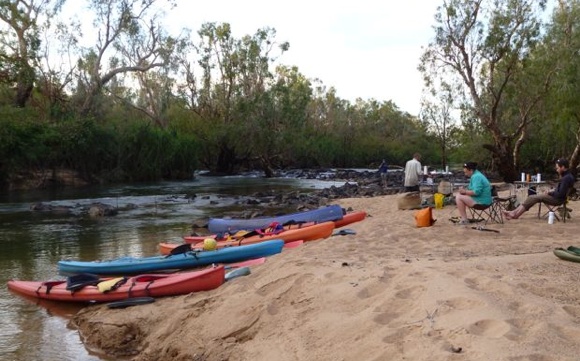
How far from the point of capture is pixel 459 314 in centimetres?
389

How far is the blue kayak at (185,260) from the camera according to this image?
26.8 feet

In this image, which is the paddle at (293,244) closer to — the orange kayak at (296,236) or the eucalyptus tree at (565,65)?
the orange kayak at (296,236)

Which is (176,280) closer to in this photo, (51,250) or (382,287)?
(382,287)

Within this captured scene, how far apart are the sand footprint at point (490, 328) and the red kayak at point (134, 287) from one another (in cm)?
351

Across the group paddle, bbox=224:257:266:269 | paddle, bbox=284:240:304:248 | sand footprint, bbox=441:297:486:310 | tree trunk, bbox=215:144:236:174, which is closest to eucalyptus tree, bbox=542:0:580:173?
paddle, bbox=284:240:304:248

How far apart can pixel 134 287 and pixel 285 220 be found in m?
5.09

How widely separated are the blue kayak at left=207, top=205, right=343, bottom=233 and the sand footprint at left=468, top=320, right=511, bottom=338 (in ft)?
23.5

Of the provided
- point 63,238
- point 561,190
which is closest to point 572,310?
point 561,190

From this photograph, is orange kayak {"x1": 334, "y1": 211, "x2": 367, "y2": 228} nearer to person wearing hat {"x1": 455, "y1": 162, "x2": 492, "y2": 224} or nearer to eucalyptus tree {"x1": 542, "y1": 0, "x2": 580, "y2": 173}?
person wearing hat {"x1": 455, "y1": 162, "x2": 492, "y2": 224}

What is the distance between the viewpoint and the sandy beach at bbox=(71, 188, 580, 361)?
11.7 ft

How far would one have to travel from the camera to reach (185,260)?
816cm

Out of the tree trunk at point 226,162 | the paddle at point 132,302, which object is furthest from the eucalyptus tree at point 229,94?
the paddle at point 132,302

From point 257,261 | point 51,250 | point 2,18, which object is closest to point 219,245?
point 257,261

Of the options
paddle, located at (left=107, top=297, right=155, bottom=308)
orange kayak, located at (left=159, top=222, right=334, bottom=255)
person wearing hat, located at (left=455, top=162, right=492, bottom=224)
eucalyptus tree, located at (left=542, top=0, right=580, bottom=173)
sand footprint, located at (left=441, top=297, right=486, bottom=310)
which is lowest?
paddle, located at (left=107, top=297, right=155, bottom=308)
